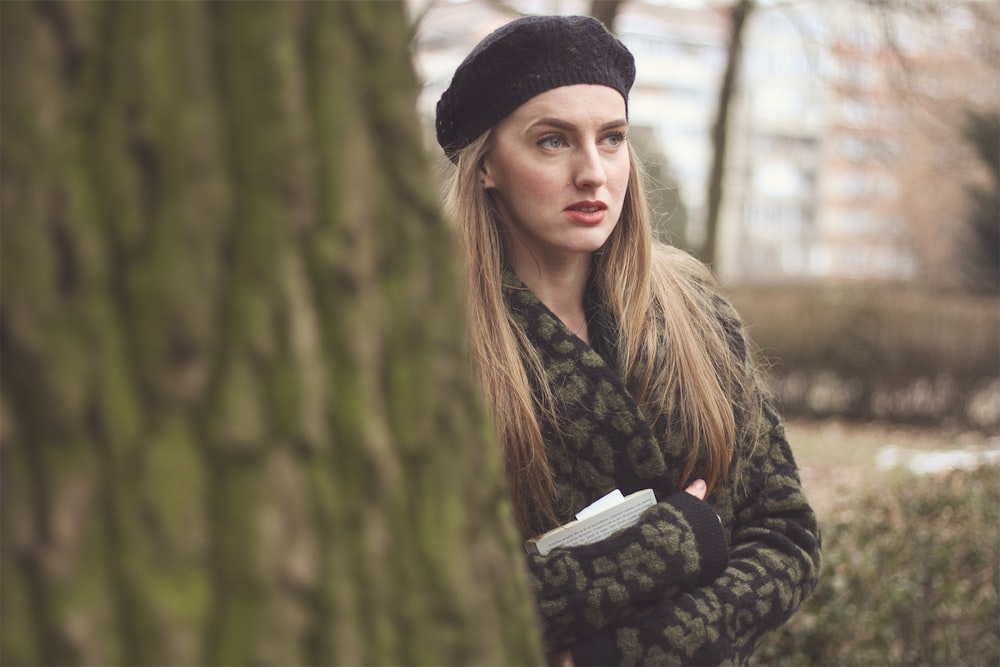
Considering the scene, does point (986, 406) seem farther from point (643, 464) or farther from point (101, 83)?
point (101, 83)

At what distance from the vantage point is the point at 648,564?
2.19 m

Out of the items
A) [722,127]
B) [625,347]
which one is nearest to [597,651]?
[625,347]

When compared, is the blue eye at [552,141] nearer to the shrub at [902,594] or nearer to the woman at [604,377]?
the woman at [604,377]

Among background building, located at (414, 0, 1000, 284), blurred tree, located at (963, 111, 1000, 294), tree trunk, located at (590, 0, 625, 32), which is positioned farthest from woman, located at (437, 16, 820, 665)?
blurred tree, located at (963, 111, 1000, 294)

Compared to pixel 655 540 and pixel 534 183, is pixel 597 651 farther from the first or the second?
pixel 534 183

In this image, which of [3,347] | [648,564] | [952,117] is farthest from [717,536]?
[952,117]

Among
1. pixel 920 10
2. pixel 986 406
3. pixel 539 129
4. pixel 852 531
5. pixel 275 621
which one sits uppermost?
pixel 920 10

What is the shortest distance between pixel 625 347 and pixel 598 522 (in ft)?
1.37

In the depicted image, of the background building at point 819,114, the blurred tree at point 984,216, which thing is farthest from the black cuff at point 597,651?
the blurred tree at point 984,216

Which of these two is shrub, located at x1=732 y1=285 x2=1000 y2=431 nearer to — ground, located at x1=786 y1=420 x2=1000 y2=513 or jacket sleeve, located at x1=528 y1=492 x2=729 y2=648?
ground, located at x1=786 y1=420 x2=1000 y2=513

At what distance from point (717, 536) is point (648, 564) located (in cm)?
17

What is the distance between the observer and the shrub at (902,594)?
3760 millimetres

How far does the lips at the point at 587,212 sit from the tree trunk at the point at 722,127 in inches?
386

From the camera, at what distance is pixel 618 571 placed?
2.18 meters
